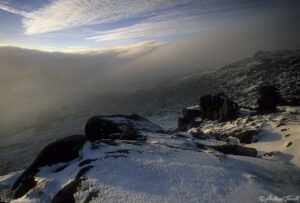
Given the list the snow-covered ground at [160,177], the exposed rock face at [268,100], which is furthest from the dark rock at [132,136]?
the exposed rock face at [268,100]

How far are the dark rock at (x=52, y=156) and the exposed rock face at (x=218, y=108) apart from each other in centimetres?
1278

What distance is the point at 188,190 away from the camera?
3.92 metres

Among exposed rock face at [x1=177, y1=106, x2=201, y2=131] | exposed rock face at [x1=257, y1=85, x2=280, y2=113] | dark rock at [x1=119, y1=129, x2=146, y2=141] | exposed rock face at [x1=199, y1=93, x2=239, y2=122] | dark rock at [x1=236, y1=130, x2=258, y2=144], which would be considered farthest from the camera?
exposed rock face at [x1=177, y1=106, x2=201, y2=131]

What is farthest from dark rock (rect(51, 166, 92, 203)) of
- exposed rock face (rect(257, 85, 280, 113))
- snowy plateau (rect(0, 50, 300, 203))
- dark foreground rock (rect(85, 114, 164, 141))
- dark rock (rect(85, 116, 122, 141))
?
exposed rock face (rect(257, 85, 280, 113))

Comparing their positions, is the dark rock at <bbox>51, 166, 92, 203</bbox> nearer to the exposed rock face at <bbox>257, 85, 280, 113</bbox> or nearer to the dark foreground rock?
the dark foreground rock

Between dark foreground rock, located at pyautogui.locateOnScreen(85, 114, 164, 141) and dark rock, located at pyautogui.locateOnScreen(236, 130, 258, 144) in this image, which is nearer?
dark rock, located at pyautogui.locateOnScreen(236, 130, 258, 144)

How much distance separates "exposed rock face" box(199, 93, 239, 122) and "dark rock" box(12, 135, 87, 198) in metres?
12.8

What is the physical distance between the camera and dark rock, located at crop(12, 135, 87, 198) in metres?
5.45

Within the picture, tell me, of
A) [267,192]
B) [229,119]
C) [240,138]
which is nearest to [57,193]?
[267,192]

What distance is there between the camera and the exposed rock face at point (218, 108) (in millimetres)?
14727

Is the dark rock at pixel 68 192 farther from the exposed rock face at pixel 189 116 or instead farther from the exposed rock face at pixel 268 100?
the exposed rock face at pixel 268 100

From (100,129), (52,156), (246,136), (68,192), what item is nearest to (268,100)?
(246,136)

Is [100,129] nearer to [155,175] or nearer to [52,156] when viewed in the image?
[52,156]

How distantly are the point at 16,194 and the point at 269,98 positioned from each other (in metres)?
17.6
